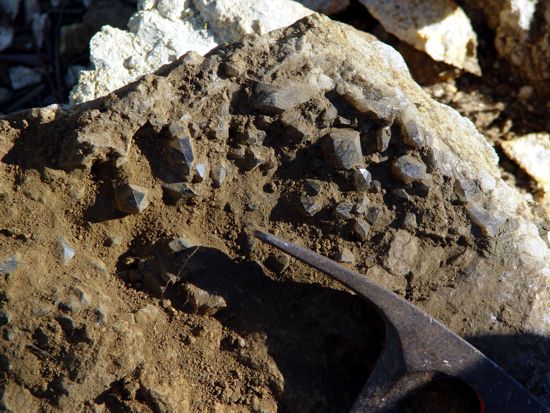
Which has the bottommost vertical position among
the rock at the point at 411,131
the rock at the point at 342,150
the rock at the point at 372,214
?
the rock at the point at 372,214

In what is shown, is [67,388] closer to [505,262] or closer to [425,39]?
[505,262]

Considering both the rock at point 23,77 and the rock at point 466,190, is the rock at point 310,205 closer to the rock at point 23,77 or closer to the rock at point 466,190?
the rock at point 466,190

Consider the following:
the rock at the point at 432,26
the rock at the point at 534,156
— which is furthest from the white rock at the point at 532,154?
the rock at the point at 432,26

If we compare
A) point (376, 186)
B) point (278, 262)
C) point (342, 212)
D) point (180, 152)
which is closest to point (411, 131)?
point (376, 186)

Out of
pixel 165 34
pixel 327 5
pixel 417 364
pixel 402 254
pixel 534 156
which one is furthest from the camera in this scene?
pixel 327 5

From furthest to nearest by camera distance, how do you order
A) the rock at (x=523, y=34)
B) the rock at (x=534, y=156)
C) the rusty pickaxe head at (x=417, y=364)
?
1. the rock at (x=523, y=34)
2. the rock at (x=534, y=156)
3. the rusty pickaxe head at (x=417, y=364)

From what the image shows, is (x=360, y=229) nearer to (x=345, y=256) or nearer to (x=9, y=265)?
(x=345, y=256)
